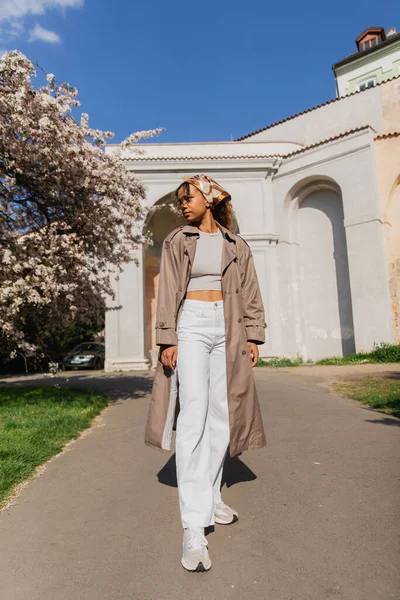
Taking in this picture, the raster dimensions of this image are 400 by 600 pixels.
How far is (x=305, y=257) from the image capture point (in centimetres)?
1809

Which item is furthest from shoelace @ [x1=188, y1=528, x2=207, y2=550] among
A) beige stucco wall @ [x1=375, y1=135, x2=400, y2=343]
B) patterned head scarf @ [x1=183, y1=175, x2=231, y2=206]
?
beige stucco wall @ [x1=375, y1=135, x2=400, y2=343]

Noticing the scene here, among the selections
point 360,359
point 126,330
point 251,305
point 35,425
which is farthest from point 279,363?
point 251,305

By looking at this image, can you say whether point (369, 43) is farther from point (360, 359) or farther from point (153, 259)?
point (360, 359)

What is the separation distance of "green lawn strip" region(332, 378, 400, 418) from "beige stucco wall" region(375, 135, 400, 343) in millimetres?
6908

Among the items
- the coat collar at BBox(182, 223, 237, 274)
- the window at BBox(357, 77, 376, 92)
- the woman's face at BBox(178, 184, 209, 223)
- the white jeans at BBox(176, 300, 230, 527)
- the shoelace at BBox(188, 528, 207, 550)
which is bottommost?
the shoelace at BBox(188, 528, 207, 550)

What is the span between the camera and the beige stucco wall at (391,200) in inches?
605

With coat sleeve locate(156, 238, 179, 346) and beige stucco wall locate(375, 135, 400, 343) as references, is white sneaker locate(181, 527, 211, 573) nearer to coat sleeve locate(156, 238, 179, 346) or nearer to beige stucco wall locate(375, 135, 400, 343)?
coat sleeve locate(156, 238, 179, 346)

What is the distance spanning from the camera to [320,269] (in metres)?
17.7

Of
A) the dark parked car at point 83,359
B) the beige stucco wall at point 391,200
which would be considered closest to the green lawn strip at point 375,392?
the beige stucco wall at point 391,200

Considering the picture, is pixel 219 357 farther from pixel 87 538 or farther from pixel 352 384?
pixel 352 384

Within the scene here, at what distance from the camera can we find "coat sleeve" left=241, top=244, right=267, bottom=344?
2701 mm

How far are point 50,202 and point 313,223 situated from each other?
13135 millimetres

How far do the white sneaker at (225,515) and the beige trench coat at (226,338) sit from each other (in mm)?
391

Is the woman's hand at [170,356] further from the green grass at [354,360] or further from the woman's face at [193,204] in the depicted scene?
the green grass at [354,360]
